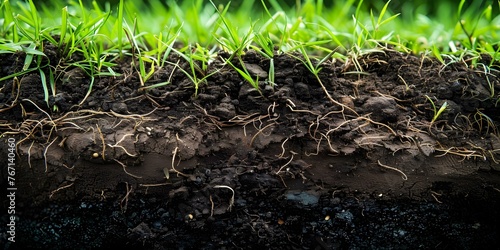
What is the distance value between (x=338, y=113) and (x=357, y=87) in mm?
165

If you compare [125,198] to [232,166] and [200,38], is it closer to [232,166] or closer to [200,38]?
[232,166]

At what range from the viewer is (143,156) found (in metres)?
1.54

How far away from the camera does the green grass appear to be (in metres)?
1.66

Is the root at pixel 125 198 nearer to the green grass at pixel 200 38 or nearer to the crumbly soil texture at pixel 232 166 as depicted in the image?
the crumbly soil texture at pixel 232 166

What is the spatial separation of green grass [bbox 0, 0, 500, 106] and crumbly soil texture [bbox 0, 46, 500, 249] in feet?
0.16

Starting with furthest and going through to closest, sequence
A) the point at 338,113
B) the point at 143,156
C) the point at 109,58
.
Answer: the point at 109,58 → the point at 338,113 → the point at 143,156

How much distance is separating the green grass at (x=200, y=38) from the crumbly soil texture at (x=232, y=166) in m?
0.05

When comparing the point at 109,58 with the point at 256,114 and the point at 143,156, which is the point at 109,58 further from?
the point at 256,114

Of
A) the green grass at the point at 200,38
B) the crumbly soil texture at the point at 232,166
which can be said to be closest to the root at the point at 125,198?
the crumbly soil texture at the point at 232,166

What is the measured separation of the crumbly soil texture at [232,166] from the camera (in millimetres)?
1540

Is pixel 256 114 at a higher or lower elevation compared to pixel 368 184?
higher

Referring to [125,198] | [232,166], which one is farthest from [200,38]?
[125,198]

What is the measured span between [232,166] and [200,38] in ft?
Result: 2.18

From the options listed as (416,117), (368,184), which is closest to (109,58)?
(368,184)
